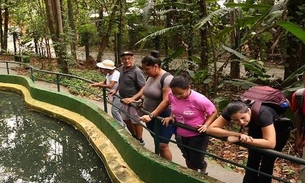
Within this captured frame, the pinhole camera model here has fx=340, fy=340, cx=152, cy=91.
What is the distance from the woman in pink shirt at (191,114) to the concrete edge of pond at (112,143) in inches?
10.5

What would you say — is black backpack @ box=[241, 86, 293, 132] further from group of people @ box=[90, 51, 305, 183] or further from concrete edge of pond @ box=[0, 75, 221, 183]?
concrete edge of pond @ box=[0, 75, 221, 183]

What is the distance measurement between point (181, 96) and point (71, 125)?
4743 millimetres

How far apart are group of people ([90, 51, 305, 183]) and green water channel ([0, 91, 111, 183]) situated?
1265mm

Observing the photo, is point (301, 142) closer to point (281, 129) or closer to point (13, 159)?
point (281, 129)

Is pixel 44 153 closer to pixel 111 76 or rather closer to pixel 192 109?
pixel 111 76

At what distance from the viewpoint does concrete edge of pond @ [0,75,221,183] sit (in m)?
3.83

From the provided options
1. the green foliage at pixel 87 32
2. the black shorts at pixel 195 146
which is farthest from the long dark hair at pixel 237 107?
the green foliage at pixel 87 32

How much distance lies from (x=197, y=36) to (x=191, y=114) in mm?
5382

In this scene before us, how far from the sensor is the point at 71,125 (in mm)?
7535

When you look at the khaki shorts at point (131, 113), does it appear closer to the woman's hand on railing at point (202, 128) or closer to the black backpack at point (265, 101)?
the woman's hand on railing at point (202, 128)

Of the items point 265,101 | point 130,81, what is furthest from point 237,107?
point 130,81

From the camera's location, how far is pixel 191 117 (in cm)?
346

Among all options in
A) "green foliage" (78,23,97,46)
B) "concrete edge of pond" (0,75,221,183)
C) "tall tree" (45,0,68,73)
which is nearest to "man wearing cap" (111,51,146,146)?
"concrete edge of pond" (0,75,221,183)

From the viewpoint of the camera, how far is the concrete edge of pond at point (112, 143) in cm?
383
